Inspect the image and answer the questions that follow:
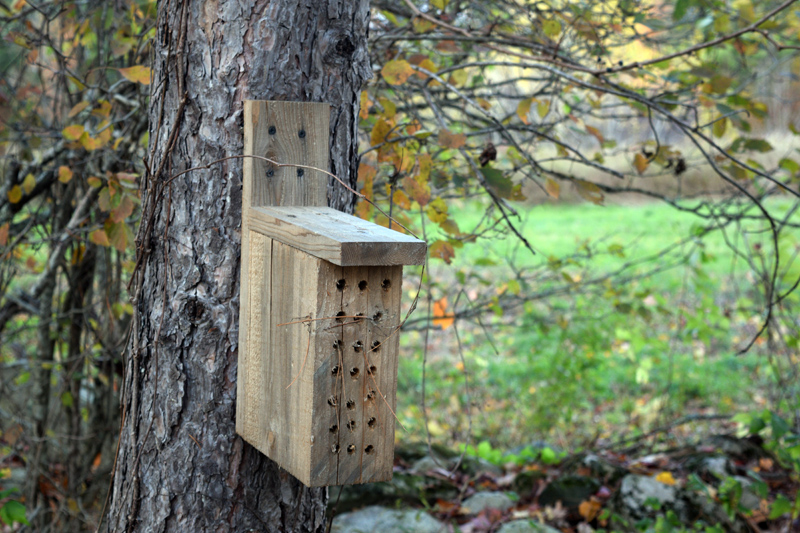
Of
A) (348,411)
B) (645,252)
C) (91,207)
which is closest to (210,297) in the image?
(348,411)

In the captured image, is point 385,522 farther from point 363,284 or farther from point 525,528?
point 363,284

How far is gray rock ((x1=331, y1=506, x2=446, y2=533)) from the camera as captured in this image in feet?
10.0

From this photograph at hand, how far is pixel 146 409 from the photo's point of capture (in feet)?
4.78

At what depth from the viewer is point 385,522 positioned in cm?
312

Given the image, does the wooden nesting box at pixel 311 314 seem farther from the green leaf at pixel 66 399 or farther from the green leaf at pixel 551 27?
the green leaf at pixel 66 399

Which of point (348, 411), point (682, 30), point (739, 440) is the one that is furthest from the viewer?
point (682, 30)

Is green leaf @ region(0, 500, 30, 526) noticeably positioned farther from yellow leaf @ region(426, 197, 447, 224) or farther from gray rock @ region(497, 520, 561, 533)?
gray rock @ region(497, 520, 561, 533)

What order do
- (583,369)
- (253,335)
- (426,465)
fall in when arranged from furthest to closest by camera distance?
(583,369) < (426,465) < (253,335)

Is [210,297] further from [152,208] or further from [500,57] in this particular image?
[500,57]

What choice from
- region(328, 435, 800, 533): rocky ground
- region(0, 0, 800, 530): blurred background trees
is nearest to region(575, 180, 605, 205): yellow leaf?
region(0, 0, 800, 530): blurred background trees

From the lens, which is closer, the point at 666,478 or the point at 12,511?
the point at 12,511

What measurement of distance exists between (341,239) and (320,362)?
0.26m

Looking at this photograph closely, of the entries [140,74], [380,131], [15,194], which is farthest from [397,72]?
[15,194]

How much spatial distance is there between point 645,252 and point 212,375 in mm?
8571
